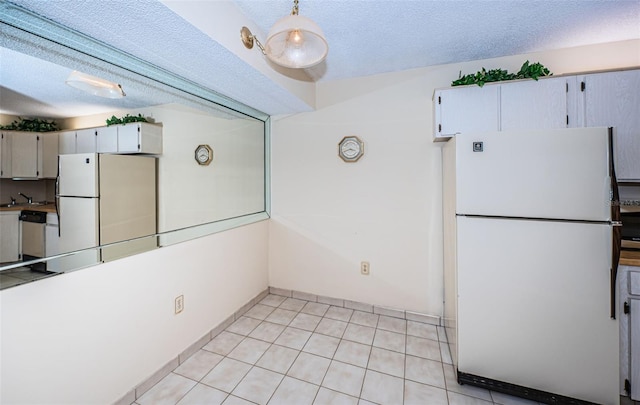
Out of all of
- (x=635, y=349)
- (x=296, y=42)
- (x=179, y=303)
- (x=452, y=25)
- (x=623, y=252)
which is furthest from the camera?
(x=179, y=303)

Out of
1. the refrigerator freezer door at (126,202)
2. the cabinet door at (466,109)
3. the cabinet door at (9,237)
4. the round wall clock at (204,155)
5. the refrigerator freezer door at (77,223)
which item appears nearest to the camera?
the cabinet door at (9,237)

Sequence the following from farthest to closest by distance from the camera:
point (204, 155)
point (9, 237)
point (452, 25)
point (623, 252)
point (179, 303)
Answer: point (204, 155), point (179, 303), point (452, 25), point (623, 252), point (9, 237)

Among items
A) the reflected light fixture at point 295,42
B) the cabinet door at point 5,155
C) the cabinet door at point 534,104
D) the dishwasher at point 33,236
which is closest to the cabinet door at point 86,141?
the cabinet door at point 5,155

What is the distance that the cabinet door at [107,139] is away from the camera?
4.86ft

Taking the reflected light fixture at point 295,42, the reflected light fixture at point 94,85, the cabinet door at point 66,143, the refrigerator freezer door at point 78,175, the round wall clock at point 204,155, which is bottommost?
the refrigerator freezer door at point 78,175

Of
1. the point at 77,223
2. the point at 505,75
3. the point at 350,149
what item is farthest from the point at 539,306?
the point at 77,223

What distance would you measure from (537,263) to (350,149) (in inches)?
67.2

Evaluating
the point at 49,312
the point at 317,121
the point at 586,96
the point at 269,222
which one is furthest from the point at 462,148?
the point at 49,312

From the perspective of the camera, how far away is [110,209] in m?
1.58

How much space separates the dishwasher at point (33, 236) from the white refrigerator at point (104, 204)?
7 centimetres

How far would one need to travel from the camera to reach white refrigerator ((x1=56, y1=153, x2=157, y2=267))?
131 centimetres

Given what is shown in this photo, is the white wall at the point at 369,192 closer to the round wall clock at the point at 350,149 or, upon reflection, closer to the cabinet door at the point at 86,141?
the round wall clock at the point at 350,149

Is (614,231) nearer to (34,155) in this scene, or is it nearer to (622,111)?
(622,111)

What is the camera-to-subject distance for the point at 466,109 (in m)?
1.97
